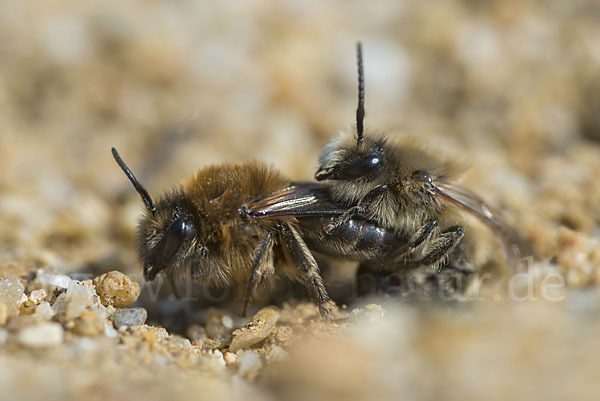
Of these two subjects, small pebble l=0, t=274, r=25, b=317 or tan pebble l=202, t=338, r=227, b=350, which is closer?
small pebble l=0, t=274, r=25, b=317

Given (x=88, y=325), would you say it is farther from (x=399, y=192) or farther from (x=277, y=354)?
(x=399, y=192)

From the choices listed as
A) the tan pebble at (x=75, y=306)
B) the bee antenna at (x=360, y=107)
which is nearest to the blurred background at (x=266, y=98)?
the tan pebble at (x=75, y=306)

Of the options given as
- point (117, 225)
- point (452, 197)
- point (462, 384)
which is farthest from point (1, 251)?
point (462, 384)

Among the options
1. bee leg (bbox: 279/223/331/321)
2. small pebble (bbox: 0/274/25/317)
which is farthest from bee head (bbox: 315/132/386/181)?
small pebble (bbox: 0/274/25/317)

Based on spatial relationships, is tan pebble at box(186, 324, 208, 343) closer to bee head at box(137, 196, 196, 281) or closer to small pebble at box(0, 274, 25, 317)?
bee head at box(137, 196, 196, 281)

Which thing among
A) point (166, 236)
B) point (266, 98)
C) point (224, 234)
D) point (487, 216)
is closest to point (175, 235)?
point (166, 236)
